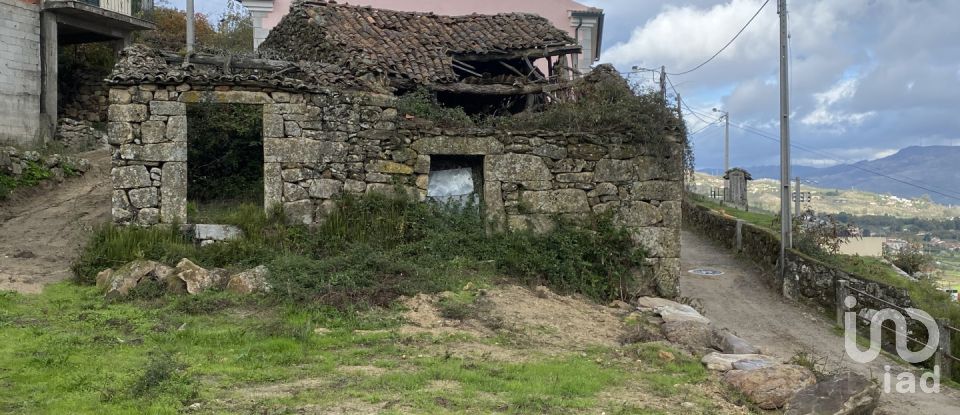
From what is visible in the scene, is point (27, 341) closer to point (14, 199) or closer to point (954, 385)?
point (14, 199)

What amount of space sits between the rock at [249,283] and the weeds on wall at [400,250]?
→ 0.16 meters

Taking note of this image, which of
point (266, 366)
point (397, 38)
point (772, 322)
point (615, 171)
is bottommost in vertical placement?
point (772, 322)

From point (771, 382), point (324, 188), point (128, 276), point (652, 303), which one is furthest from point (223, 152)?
point (771, 382)

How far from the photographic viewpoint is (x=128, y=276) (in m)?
9.16

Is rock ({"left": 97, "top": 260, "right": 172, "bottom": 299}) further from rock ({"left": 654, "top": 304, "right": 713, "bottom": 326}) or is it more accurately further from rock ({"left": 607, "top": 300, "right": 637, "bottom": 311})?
rock ({"left": 654, "top": 304, "right": 713, "bottom": 326})

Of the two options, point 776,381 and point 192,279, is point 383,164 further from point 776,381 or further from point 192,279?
point 776,381

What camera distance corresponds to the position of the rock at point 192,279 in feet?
29.4

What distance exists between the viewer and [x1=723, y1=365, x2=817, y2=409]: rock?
6219 millimetres

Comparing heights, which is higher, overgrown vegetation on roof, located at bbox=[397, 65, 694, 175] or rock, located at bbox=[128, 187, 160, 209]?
overgrown vegetation on roof, located at bbox=[397, 65, 694, 175]

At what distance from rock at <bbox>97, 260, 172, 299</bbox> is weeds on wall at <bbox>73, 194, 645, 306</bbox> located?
49 centimetres

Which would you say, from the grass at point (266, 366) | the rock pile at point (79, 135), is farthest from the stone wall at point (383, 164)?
the rock pile at point (79, 135)

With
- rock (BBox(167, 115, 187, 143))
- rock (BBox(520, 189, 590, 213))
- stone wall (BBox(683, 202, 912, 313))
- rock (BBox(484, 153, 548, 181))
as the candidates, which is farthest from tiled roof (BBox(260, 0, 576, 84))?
stone wall (BBox(683, 202, 912, 313))

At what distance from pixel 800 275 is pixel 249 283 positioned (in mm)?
11418

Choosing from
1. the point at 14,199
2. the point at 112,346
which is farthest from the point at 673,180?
the point at 14,199
